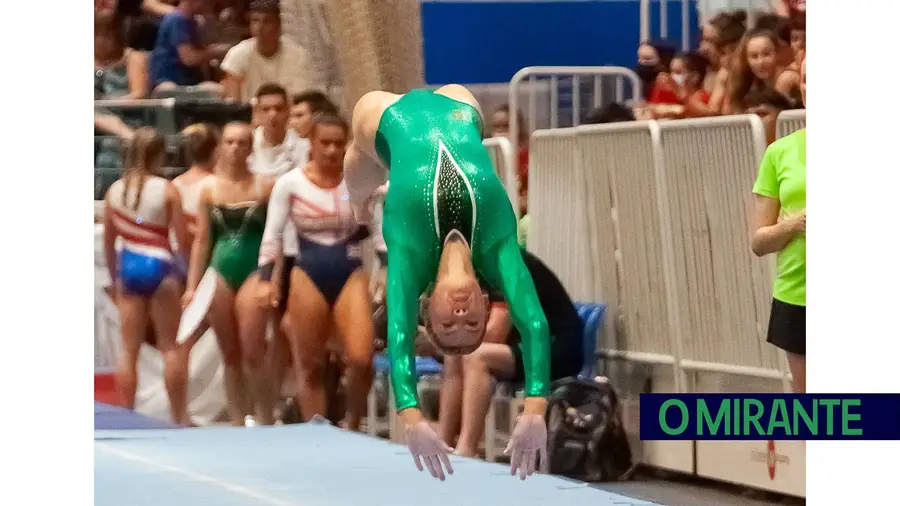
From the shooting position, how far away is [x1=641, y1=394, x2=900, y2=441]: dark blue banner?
191 inches

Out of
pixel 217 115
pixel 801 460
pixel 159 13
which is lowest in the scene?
pixel 801 460

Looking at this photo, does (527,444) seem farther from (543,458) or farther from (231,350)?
(231,350)

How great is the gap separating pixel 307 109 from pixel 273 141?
139 millimetres

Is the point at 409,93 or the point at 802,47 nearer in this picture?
the point at 409,93

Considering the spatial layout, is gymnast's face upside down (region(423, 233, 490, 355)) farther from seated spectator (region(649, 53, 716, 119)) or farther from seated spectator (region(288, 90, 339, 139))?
seated spectator (region(649, 53, 716, 119))

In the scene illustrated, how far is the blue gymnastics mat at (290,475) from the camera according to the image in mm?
4609

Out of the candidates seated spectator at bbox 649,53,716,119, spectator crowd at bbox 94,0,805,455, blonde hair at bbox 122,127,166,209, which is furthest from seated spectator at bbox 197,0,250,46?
seated spectator at bbox 649,53,716,119

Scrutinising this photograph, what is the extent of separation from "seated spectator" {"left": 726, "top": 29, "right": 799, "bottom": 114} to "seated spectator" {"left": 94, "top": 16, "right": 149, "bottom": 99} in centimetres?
168

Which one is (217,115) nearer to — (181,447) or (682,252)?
(181,447)

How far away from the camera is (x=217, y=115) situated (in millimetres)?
4734

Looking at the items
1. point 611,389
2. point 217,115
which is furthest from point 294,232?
point 611,389

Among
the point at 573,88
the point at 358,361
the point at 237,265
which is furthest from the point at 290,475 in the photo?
the point at 573,88

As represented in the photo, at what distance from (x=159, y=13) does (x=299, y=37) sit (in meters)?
0.40
